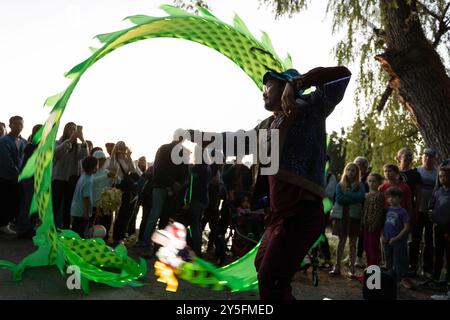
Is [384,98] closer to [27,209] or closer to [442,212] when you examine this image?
[442,212]

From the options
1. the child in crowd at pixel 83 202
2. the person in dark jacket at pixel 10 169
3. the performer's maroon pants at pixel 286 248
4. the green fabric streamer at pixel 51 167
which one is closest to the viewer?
the performer's maroon pants at pixel 286 248

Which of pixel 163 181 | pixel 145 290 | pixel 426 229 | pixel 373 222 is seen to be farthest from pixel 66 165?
pixel 426 229

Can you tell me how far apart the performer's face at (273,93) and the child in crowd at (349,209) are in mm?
4299

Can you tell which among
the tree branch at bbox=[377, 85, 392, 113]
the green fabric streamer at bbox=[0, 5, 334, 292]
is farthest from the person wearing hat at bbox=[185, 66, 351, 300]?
the tree branch at bbox=[377, 85, 392, 113]

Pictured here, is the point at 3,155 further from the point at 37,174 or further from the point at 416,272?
the point at 416,272

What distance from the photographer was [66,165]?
809cm

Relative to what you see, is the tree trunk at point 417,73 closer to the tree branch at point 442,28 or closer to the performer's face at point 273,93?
the tree branch at point 442,28

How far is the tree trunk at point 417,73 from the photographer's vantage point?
944cm

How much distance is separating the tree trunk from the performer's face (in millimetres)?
6570

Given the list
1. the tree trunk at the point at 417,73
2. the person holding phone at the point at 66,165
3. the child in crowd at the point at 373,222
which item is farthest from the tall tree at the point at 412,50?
the person holding phone at the point at 66,165

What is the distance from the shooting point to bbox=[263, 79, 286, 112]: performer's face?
142 inches

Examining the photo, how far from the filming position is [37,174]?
5.59 metres

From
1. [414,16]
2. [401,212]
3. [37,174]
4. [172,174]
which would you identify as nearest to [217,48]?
[172,174]

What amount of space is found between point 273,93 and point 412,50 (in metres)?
7.13
